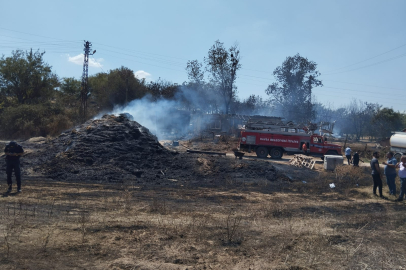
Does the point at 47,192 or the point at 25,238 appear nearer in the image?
the point at 25,238

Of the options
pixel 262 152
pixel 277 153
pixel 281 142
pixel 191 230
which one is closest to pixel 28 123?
pixel 262 152

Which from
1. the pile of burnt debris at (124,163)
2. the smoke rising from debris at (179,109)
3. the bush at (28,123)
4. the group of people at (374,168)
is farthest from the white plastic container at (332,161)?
the bush at (28,123)

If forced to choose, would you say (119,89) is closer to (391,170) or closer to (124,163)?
(124,163)

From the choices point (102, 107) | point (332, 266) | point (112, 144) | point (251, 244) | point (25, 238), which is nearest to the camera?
point (332, 266)

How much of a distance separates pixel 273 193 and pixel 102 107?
38.6 m

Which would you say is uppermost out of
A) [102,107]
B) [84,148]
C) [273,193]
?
[102,107]

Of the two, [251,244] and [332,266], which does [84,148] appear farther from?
[332,266]

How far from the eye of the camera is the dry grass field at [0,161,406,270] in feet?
15.7

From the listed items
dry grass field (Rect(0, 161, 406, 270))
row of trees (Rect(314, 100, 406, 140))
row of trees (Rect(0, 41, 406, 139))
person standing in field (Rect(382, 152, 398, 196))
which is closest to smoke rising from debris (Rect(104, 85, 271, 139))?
row of trees (Rect(0, 41, 406, 139))

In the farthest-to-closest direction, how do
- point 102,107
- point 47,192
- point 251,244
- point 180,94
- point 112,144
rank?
point 180,94, point 102,107, point 112,144, point 47,192, point 251,244

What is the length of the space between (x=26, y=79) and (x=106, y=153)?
2834 centimetres

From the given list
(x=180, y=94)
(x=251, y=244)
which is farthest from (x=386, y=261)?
(x=180, y=94)

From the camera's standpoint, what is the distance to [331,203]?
972 cm

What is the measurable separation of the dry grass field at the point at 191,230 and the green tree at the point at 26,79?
31300mm
